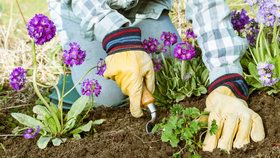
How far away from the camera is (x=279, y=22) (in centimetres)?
300

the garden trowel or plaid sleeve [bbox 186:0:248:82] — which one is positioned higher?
plaid sleeve [bbox 186:0:248:82]

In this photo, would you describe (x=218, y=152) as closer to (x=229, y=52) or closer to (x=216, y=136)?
(x=216, y=136)

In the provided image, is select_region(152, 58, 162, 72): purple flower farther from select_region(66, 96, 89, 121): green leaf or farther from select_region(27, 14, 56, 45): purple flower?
select_region(27, 14, 56, 45): purple flower

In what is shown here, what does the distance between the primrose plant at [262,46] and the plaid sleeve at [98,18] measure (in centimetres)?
62

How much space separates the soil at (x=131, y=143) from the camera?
2375 millimetres

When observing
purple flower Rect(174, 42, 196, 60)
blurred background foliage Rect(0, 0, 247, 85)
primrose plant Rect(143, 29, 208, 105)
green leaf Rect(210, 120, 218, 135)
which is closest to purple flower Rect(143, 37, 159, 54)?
primrose plant Rect(143, 29, 208, 105)

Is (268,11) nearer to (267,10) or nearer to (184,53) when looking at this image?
(267,10)

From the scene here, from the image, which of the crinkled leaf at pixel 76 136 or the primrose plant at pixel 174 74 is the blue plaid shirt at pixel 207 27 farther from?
the crinkled leaf at pixel 76 136

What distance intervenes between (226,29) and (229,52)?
0.13 meters

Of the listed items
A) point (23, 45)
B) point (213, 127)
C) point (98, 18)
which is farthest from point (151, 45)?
point (23, 45)

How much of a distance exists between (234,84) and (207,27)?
0.40m

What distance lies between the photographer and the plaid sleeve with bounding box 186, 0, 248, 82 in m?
2.85

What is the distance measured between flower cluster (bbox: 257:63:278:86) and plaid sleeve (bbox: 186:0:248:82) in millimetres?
152

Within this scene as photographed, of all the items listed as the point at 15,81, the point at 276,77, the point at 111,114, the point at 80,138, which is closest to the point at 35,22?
the point at 15,81
